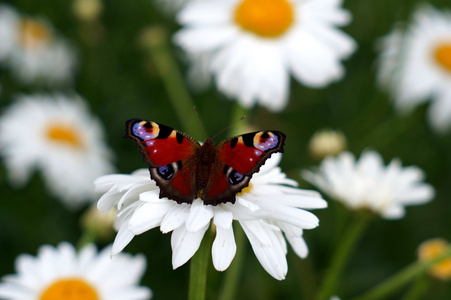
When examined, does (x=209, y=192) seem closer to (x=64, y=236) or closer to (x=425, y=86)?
(x=64, y=236)

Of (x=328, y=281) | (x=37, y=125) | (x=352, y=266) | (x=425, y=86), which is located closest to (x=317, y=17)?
(x=425, y=86)

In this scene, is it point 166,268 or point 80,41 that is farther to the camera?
point 80,41

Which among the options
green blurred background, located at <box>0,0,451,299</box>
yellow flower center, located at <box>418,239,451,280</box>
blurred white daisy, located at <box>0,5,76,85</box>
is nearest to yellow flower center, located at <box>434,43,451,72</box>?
green blurred background, located at <box>0,0,451,299</box>

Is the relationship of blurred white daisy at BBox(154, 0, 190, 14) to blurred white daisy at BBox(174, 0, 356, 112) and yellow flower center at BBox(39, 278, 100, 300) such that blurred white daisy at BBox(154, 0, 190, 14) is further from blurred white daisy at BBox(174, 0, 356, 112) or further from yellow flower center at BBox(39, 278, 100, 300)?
yellow flower center at BBox(39, 278, 100, 300)

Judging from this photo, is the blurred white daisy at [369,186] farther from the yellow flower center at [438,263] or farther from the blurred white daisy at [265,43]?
the blurred white daisy at [265,43]

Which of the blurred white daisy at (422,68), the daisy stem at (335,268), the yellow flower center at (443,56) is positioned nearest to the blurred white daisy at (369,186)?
the daisy stem at (335,268)

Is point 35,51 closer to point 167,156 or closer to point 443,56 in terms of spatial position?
point 443,56

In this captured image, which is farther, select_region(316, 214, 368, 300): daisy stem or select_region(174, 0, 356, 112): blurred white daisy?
select_region(174, 0, 356, 112): blurred white daisy

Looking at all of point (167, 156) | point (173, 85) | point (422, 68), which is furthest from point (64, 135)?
point (167, 156)
